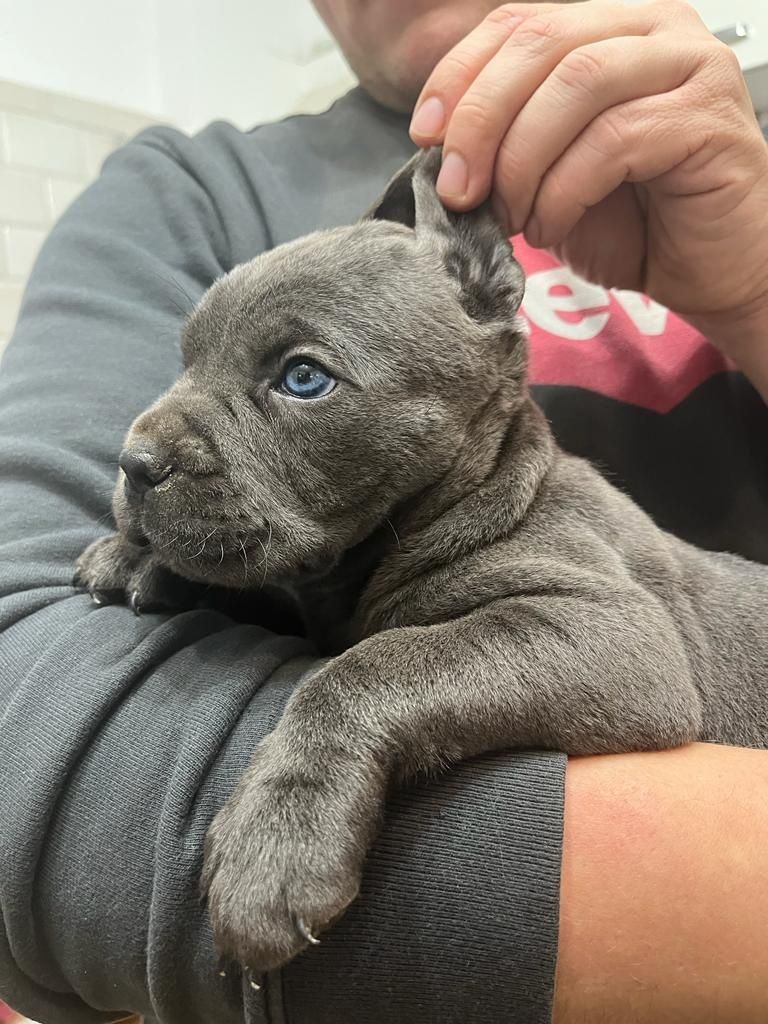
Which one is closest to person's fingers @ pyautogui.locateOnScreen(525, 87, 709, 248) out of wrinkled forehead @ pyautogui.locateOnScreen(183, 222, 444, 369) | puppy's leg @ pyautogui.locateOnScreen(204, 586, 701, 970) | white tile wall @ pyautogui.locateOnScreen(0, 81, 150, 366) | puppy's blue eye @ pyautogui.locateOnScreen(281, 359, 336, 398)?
wrinkled forehead @ pyautogui.locateOnScreen(183, 222, 444, 369)

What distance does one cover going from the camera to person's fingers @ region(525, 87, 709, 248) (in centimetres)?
135

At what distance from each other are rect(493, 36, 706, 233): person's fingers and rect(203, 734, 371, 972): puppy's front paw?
3.52 feet

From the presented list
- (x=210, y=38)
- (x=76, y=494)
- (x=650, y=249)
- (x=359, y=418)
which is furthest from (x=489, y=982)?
(x=210, y=38)

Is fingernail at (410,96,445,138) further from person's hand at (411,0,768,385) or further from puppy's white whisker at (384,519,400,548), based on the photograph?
puppy's white whisker at (384,519,400,548)

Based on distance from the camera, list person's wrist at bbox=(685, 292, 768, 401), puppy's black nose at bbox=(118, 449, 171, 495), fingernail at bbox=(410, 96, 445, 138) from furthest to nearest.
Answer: person's wrist at bbox=(685, 292, 768, 401), fingernail at bbox=(410, 96, 445, 138), puppy's black nose at bbox=(118, 449, 171, 495)

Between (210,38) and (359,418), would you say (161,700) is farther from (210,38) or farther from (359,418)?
(210,38)

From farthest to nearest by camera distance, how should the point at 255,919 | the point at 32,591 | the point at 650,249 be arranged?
the point at 650,249, the point at 32,591, the point at 255,919

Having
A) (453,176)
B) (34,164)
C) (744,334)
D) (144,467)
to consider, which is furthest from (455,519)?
(34,164)

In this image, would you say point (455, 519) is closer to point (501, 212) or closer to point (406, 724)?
point (406, 724)

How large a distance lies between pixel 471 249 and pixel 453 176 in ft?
0.42

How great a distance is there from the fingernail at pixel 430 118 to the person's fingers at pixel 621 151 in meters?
0.21

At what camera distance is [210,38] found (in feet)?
14.2

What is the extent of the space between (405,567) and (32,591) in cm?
58

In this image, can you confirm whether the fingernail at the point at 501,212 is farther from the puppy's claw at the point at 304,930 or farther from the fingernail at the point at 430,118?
the puppy's claw at the point at 304,930
